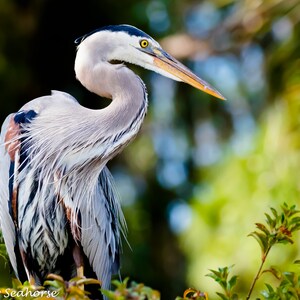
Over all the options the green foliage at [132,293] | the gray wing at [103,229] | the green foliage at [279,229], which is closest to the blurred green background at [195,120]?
the gray wing at [103,229]

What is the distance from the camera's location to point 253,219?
1030cm

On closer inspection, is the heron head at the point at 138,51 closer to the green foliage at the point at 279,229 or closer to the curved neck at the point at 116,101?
the curved neck at the point at 116,101

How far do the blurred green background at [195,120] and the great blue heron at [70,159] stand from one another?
4.38 meters

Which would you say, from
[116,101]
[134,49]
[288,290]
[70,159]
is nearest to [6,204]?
[70,159]

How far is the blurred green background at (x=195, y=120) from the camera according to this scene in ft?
32.9

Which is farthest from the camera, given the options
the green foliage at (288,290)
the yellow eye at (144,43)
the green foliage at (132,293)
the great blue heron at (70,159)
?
the yellow eye at (144,43)

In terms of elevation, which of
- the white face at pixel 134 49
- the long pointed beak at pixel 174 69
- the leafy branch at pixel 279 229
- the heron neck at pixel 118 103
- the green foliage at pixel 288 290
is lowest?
the green foliage at pixel 288 290

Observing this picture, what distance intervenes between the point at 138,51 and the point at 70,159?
608 mm

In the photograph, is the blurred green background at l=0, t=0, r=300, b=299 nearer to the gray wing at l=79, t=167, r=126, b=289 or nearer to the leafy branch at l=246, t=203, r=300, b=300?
the gray wing at l=79, t=167, r=126, b=289

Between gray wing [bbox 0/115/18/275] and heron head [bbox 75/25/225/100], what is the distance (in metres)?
0.61

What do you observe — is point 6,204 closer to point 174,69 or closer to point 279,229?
point 174,69

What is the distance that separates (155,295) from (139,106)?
179 centimetres

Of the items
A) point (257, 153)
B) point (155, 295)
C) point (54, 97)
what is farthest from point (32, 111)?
point (257, 153)

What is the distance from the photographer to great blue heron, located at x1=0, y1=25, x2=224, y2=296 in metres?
4.70
